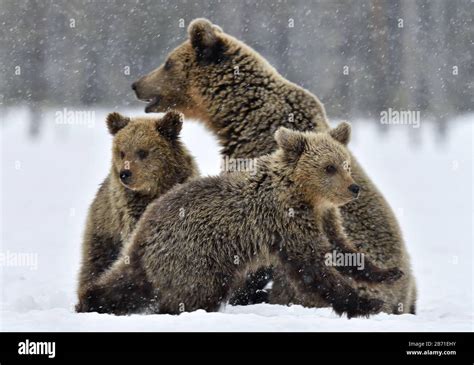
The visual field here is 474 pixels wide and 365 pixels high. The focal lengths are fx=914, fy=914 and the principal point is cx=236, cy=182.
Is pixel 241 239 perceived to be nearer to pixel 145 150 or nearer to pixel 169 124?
pixel 145 150

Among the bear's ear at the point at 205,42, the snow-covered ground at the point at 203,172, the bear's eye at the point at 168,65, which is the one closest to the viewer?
the snow-covered ground at the point at 203,172

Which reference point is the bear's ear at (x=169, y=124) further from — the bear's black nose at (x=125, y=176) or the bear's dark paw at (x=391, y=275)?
the bear's dark paw at (x=391, y=275)

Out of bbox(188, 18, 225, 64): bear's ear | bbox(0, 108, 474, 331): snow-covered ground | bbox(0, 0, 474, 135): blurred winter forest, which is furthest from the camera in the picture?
bbox(0, 0, 474, 135): blurred winter forest

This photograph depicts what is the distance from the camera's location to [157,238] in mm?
7406

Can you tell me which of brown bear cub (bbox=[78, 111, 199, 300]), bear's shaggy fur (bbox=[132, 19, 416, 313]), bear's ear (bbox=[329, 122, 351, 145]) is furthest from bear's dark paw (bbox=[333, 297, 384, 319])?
brown bear cub (bbox=[78, 111, 199, 300])

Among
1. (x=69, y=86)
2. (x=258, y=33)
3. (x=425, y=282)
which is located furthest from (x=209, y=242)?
(x=69, y=86)

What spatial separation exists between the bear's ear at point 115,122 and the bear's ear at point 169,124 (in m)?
0.33

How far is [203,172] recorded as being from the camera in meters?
11.1

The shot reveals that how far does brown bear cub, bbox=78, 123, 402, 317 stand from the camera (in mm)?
7289

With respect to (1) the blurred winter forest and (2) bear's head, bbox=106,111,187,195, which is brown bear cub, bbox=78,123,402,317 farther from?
(1) the blurred winter forest

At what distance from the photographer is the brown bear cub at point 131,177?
8203 millimetres

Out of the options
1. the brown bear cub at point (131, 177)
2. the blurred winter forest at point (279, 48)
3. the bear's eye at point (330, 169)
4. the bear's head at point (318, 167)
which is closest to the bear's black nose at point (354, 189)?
the bear's head at point (318, 167)

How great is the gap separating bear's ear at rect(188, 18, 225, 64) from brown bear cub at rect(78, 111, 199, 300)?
1.05 m
